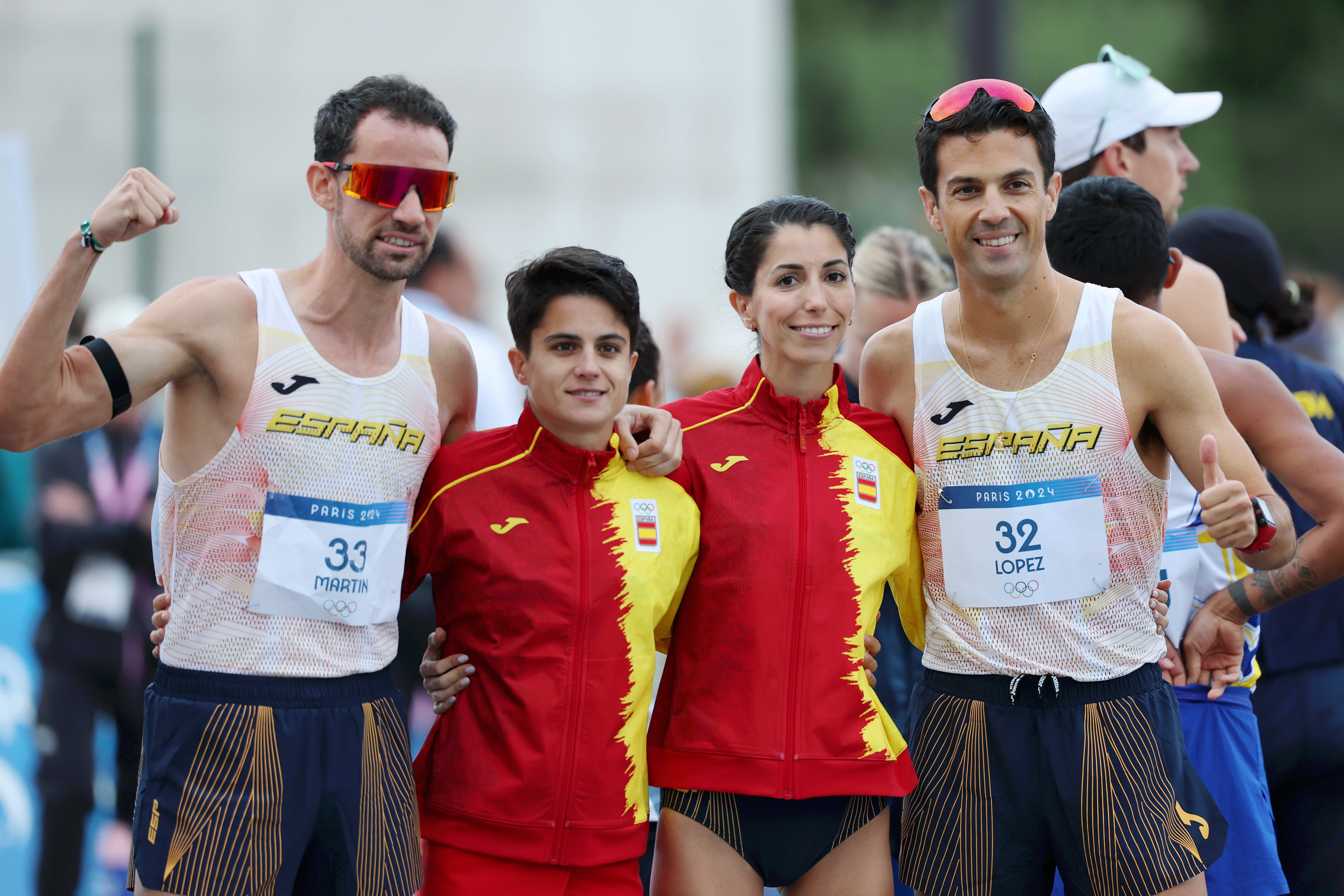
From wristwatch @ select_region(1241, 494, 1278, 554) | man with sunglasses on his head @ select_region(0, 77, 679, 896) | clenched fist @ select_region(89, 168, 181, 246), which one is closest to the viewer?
clenched fist @ select_region(89, 168, 181, 246)

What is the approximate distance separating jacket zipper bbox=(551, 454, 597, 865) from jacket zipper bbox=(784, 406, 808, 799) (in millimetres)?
481

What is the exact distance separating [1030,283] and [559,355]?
44.9 inches

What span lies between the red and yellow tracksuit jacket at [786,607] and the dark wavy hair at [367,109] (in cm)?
103

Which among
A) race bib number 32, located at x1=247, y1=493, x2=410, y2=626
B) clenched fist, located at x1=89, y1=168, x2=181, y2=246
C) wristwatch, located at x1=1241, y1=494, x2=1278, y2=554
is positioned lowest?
race bib number 32, located at x1=247, y1=493, x2=410, y2=626

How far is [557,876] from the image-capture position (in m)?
3.14

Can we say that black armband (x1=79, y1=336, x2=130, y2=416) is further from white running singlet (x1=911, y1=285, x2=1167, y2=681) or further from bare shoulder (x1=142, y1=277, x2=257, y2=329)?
white running singlet (x1=911, y1=285, x2=1167, y2=681)

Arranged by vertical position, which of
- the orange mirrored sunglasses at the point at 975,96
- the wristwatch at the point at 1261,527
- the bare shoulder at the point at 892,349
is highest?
the orange mirrored sunglasses at the point at 975,96

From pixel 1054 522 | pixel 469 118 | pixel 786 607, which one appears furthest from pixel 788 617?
pixel 469 118

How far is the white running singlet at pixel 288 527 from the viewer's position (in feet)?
Result: 10.0

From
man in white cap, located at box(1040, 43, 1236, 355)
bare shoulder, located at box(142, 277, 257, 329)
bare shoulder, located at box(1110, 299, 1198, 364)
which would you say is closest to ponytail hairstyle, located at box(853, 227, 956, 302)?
man in white cap, located at box(1040, 43, 1236, 355)

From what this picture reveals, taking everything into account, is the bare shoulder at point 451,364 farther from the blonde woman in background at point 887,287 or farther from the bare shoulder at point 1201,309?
the bare shoulder at point 1201,309

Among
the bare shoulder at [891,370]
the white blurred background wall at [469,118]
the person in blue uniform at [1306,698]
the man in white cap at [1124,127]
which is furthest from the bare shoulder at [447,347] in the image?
the white blurred background wall at [469,118]

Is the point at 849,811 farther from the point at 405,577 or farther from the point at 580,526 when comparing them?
the point at 405,577

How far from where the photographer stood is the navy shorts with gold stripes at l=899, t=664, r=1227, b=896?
3.12m
